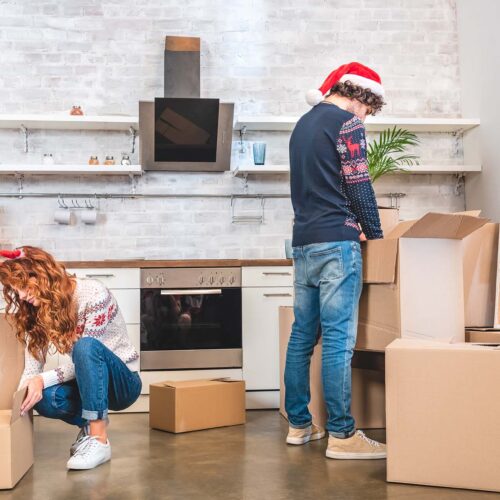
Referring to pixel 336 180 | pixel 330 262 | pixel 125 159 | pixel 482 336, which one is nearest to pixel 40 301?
pixel 330 262

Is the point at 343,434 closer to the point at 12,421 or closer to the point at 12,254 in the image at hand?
the point at 12,421

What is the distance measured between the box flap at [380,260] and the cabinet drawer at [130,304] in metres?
1.57

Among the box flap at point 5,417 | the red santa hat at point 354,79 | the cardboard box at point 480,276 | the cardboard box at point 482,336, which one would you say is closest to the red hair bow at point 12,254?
the box flap at point 5,417

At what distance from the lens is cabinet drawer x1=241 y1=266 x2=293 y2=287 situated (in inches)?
153

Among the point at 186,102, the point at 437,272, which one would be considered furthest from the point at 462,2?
the point at 437,272

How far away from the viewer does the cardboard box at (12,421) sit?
2184 mm

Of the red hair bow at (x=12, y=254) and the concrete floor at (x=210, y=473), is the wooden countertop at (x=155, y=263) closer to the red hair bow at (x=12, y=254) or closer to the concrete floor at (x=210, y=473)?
the concrete floor at (x=210, y=473)

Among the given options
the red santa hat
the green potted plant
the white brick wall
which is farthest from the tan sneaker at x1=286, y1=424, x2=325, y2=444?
the white brick wall

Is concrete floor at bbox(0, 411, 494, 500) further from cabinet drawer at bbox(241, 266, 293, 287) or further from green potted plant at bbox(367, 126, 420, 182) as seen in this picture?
green potted plant at bbox(367, 126, 420, 182)

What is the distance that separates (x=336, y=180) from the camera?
255 cm

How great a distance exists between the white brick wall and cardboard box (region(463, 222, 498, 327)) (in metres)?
1.72

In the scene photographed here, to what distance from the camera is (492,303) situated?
116 inches

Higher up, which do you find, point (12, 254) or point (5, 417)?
point (12, 254)

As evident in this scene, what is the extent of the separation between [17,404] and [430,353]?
4.24 ft
